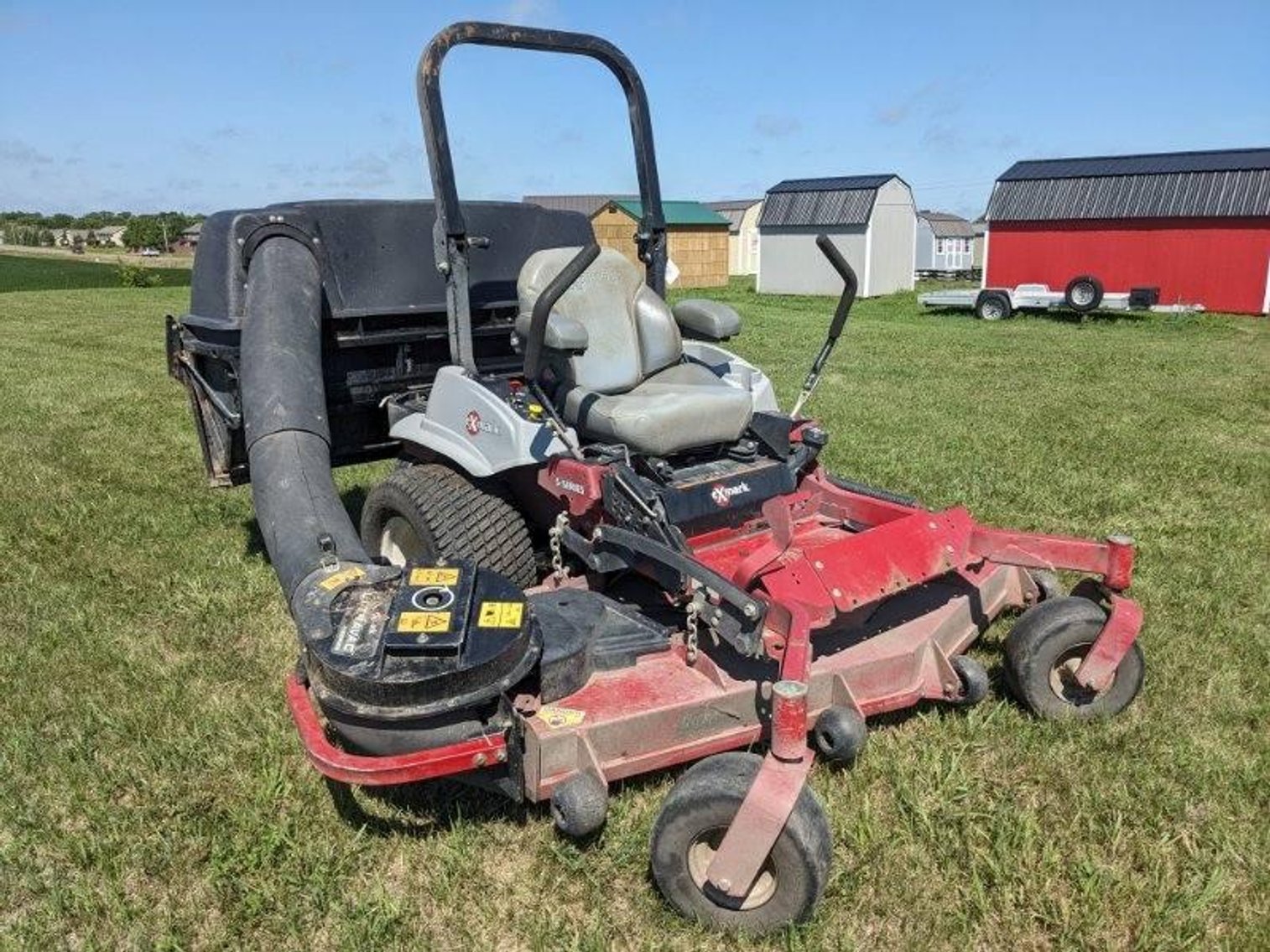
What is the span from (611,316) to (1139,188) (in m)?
20.8

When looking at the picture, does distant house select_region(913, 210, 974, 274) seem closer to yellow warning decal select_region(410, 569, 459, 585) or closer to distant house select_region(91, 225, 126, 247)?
yellow warning decal select_region(410, 569, 459, 585)

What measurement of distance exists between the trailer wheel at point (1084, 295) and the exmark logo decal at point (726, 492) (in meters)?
17.4

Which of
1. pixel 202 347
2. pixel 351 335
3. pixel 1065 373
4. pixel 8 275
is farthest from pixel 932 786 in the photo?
pixel 8 275

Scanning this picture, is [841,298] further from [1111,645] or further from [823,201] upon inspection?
[823,201]

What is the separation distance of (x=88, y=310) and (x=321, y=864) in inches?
820

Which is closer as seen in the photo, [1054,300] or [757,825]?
[757,825]

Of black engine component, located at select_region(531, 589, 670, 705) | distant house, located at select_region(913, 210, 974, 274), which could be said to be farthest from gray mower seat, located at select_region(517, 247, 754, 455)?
distant house, located at select_region(913, 210, 974, 274)

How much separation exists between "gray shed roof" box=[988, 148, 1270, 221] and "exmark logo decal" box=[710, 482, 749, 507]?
67.2ft

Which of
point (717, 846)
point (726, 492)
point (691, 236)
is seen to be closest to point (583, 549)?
point (726, 492)

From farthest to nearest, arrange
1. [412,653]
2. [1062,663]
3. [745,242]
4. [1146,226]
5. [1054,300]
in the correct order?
1. [745,242]
2. [1146,226]
3. [1054,300]
4. [1062,663]
5. [412,653]

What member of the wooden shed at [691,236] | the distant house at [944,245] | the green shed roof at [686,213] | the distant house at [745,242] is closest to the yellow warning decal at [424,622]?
the wooden shed at [691,236]

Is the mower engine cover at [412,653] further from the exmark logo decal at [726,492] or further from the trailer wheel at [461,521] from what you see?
the trailer wheel at [461,521]

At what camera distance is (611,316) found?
4.07 m

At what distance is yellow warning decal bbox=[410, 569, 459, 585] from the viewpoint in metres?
2.65
